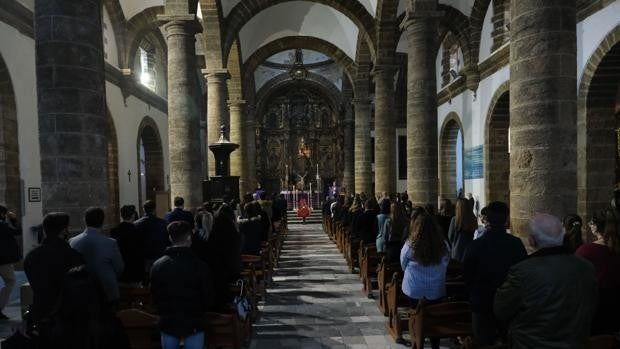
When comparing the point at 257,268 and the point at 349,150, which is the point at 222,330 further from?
the point at 349,150

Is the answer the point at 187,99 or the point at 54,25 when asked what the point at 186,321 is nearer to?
the point at 54,25

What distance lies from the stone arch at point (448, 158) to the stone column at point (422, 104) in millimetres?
9396

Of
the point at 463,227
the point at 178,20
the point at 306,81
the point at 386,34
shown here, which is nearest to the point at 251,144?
the point at 306,81

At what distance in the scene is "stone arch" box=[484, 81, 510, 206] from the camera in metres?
14.5

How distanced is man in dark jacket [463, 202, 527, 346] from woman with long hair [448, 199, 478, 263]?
6.02 feet

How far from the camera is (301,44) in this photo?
2336 cm

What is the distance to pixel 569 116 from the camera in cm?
505

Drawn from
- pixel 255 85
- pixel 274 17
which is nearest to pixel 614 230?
pixel 274 17

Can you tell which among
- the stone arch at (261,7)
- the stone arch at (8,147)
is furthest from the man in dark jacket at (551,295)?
the stone arch at (261,7)

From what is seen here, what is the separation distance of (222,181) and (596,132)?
398 inches

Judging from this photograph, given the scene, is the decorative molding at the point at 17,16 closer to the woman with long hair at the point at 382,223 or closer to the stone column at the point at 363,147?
the woman with long hair at the point at 382,223

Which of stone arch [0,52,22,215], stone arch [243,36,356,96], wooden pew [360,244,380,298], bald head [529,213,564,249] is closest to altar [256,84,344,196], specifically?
stone arch [243,36,356,96]

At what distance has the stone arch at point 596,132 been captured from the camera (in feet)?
31.0

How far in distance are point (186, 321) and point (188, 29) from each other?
27.5ft
